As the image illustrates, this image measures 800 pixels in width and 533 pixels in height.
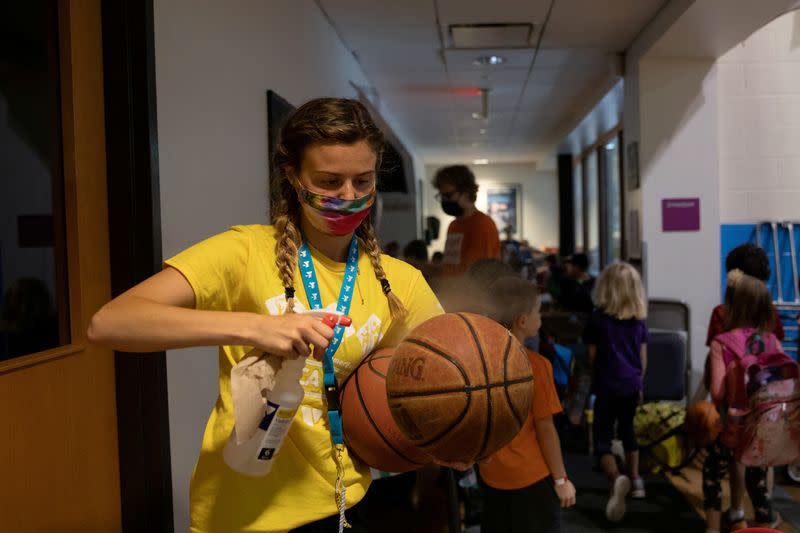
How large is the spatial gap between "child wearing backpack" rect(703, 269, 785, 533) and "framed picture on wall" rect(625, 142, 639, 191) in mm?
2696

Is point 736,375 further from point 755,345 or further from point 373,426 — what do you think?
point 373,426

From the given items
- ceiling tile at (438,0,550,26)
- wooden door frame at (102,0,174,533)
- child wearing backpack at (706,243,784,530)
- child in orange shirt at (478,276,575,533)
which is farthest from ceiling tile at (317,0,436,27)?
child in orange shirt at (478,276,575,533)

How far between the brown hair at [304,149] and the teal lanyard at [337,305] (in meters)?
0.04

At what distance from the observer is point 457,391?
1491 millimetres

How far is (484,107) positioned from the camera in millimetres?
8766

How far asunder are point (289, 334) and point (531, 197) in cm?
1670

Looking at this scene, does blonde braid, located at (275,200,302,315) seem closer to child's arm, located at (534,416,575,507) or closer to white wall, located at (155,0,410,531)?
white wall, located at (155,0,410,531)

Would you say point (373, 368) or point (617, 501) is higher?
Result: point (373, 368)

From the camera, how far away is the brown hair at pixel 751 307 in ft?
11.7

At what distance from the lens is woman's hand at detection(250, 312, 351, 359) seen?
4.27 ft

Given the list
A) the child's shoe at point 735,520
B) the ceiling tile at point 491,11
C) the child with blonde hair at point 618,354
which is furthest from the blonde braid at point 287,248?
the ceiling tile at point 491,11

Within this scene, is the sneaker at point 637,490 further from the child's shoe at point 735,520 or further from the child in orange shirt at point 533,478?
the child in orange shirt at point 533,478

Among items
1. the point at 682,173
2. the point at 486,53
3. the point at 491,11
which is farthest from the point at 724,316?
the point at 486,53

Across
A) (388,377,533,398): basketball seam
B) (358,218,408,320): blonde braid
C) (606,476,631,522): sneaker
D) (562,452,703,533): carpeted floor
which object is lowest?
(562,452,703,533): carpeted floor
